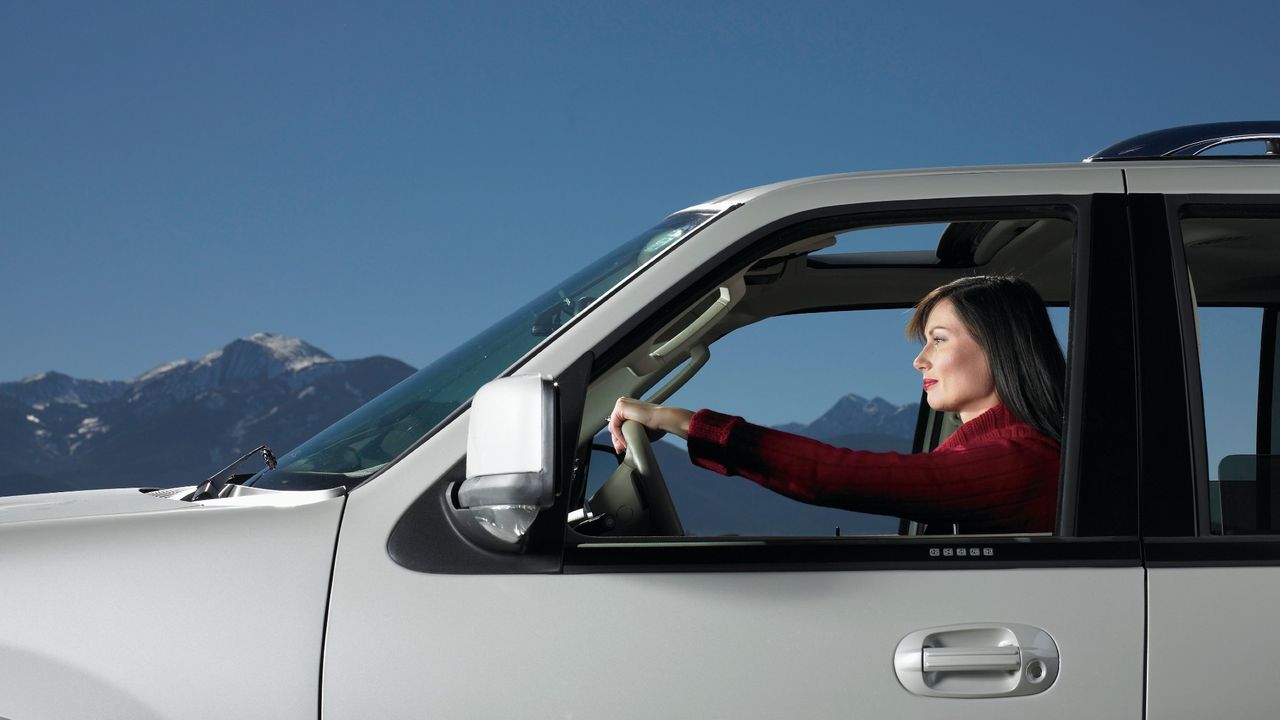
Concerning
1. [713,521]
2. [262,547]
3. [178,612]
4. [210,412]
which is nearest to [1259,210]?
[713,521]

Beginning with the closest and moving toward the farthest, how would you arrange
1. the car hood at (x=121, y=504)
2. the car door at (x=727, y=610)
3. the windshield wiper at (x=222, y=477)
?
the car door at (x=727, y=610) < the car hood at (x=121, y=504) < the windshield wiper at (x=222, y=477)

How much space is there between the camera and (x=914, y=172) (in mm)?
2166

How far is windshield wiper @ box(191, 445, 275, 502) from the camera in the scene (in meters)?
2.29

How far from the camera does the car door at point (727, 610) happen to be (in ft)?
6.05

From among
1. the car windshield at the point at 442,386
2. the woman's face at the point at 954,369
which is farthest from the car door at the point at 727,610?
the woman's face at the point at 954,369

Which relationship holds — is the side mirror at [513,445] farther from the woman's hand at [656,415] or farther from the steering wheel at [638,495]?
the steering wheel at [638,495]

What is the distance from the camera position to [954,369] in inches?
100

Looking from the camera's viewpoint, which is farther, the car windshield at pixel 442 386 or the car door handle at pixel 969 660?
the car windshield at pixel 442 386

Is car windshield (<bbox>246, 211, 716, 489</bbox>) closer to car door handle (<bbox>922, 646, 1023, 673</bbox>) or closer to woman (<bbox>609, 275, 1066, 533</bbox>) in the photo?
woman (<bbox>609, 275, 1066, 533</bbox>)

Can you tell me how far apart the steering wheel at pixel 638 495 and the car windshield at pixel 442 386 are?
14.9 inches

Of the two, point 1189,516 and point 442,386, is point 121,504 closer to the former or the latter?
point 442,386

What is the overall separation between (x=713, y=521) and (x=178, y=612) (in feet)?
3.79

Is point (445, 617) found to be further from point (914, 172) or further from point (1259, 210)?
point (1259, 210)

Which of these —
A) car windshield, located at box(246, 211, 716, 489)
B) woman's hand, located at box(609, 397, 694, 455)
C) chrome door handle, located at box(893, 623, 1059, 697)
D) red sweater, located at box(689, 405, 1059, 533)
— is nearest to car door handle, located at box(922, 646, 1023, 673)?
chrome door handle, located at box(893, 623, 1059, 697)
